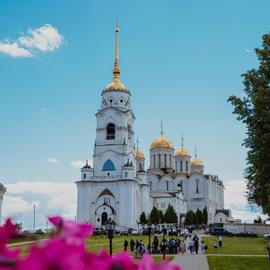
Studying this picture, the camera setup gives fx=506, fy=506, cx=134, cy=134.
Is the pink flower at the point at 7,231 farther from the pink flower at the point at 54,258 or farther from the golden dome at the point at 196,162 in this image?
the golden dome at the point at 196,162

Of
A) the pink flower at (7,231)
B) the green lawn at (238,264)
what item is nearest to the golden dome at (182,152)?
the green lawn at (238,264)

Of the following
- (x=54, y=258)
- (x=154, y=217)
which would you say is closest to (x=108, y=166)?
(x=154, y=217)

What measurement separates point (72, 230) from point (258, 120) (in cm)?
2516

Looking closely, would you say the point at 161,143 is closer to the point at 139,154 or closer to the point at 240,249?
the point at 139,154

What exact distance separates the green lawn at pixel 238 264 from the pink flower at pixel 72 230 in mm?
23945

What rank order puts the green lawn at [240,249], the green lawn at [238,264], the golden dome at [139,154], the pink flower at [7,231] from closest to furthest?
the pink flower at [7,231], the green lawn at [238,264], the green lawn at [240,249], the golden dome at [139,154]

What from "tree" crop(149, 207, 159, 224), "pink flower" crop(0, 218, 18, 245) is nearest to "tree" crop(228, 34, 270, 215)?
"pink flower" crop(0, 218, 18, 245)

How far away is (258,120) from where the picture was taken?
2602cm

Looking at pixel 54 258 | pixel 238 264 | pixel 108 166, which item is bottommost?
pixel 238 264

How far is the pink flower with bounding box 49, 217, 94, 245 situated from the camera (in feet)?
5.64

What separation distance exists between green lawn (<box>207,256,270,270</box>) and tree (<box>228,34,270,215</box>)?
2.87 m

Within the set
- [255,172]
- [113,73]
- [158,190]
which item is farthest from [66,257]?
[158,190]

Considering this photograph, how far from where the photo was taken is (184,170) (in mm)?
105250

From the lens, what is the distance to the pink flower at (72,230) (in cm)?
172
